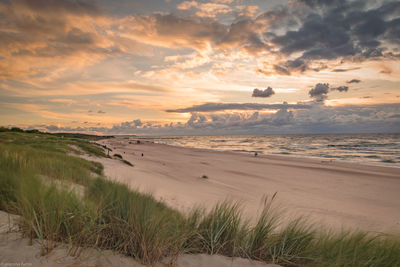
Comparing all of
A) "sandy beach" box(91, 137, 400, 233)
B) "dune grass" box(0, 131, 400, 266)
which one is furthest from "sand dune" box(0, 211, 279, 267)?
"sandy beach" box(91, 137, 400, 233)

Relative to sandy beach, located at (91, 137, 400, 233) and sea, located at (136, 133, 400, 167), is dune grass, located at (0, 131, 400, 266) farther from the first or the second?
sea, located at (136, 133, 400, 167)

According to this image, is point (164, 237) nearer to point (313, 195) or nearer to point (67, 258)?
point (67, 258)

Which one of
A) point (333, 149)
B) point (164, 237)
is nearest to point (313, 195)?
point (164, 237)

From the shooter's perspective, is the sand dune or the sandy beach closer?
the sand dune

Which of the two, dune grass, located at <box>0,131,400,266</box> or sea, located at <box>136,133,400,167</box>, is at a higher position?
dune grass, located at <box>0,131,400,266</box>

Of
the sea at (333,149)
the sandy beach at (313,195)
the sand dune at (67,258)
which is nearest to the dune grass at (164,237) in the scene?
the sand dune at (67,258)

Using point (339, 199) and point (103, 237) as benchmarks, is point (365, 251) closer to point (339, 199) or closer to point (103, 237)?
point (103, 237)

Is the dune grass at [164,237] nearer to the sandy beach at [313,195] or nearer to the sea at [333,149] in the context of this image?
the sandy beach at [313,195]

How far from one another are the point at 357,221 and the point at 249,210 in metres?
3.63

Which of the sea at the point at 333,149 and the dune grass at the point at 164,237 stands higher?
the dune grass at the point at 164,237

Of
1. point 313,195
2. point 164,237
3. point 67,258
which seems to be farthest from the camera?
point 313,195

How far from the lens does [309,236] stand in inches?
115

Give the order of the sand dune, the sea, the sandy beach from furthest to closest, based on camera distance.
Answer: the sea → the sandy beach → the sand dune

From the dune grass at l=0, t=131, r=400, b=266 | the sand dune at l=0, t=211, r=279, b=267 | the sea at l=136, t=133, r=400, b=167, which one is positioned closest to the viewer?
the sand dune at l=0, t=211, r=279, b=267
